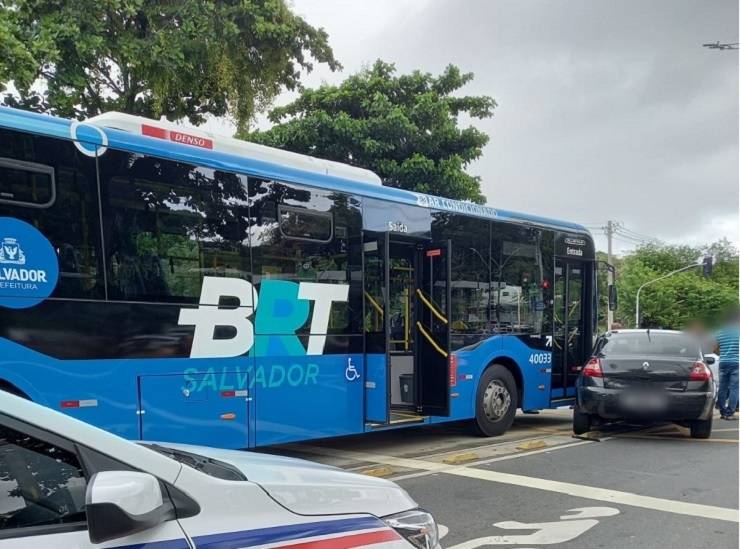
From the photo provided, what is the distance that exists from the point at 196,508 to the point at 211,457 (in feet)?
2.37

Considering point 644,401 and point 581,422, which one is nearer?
point 644,401

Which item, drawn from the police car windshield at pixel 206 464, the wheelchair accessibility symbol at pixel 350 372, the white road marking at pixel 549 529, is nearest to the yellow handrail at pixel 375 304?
the wheelchair accessibility symbol at pixel 350 372

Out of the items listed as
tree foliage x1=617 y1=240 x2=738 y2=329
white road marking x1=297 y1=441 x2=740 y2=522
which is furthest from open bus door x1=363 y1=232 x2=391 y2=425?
tree foliage x1=617 y1=240 x2=738 y2=329

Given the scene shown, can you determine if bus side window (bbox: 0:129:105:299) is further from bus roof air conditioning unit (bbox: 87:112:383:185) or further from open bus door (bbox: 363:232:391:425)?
open bus door (bbox: 363:232:391:425)

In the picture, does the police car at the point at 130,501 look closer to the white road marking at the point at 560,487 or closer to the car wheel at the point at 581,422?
the white road marking at the point at 560,487

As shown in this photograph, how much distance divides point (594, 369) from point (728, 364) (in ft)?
11.9

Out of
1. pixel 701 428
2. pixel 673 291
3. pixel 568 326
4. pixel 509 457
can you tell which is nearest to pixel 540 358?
pixel 568 326

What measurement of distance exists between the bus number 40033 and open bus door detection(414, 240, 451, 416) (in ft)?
7.24

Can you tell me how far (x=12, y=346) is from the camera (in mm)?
4801

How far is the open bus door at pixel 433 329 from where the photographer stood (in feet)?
27.0

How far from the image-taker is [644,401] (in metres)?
8.53

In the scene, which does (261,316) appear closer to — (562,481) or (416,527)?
(562,481)

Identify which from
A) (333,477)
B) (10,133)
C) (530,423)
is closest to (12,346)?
(10,133)

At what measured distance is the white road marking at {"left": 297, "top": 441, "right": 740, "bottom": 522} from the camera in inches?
213
